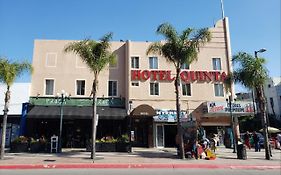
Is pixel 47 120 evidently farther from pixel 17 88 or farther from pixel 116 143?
pixel 116 143

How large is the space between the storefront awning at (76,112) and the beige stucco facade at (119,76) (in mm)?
1686

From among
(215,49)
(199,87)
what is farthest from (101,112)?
(215,49)

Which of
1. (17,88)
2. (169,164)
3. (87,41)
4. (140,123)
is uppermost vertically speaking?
(87,41)

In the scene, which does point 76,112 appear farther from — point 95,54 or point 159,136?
point 159,136

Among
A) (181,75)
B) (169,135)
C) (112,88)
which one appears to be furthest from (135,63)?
(169,135)

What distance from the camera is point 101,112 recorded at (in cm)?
2553

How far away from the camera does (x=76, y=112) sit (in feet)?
81.8

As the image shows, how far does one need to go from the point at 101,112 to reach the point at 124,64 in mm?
5865

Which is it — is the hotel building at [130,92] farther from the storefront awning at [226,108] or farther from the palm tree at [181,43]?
the palm tree at [181,43]

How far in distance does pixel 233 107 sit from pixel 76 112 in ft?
47.2

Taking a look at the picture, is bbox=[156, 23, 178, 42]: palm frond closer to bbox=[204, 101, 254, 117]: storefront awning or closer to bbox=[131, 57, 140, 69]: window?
bbox=[131, 57, 140, 69]: window

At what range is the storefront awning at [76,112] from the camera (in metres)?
24.1

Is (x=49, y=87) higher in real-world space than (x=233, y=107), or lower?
higher

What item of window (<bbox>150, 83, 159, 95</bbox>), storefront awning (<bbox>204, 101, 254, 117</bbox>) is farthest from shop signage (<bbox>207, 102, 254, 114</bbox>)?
window (<bbox>150, 83, 159, 95</bbox>)
